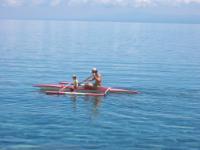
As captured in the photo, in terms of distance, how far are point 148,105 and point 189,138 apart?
914cm

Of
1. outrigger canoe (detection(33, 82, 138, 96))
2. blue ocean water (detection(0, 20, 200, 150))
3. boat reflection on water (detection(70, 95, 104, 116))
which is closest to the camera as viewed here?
blue ocean water (detection(0, 20, 200, 150))

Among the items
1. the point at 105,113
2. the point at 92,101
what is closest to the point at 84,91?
the point at 92,101

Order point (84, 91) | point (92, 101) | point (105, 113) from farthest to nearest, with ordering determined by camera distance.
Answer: point (84, 91) → point (92, 101) → point (105, 113)

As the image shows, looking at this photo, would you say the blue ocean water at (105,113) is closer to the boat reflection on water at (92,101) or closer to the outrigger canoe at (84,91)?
the boat reflection on water at (92,101)

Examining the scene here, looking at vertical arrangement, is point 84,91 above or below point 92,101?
above

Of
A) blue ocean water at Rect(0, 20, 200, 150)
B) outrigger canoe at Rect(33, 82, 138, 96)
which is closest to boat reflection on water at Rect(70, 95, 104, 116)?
blue ocean water at Rect(0, 20, 200, 150)

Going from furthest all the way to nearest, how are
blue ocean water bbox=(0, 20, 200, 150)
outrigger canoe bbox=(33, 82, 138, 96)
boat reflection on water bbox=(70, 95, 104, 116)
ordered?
outrigger canoe bbox=(33, 82, 138, 96) → boat reflection on water bbox=(70, 95, 104, 116) → blue ocean water bbox=(0, 20, 200, 150)

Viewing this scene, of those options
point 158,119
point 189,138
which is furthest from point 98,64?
point 189,138

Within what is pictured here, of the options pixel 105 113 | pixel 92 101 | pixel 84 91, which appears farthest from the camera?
pixel 84 91

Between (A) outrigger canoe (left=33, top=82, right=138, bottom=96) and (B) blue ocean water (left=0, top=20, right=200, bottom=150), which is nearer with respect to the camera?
(B) blue ocean water (left=0, top=20, right=200, bottom=150)

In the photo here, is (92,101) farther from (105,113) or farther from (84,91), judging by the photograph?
(105,113)

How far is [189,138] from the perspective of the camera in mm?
28984

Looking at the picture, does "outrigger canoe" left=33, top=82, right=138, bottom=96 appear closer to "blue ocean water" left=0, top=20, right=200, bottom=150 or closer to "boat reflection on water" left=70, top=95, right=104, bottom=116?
Result: "boat reflection on water" left=70, top=95, right=104, bottom=116

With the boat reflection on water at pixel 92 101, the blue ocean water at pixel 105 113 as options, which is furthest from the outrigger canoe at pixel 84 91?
the blue ocean water at pixel 105 113
